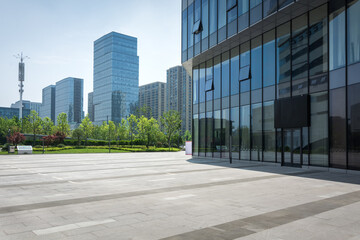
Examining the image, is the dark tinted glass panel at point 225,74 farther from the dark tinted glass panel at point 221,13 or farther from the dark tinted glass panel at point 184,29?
the dark tinted glass panel at point 184,29

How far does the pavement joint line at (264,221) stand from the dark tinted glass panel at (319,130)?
9.06 m

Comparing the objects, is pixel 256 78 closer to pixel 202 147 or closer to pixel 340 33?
pixel 340 33

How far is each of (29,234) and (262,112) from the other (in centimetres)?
1955

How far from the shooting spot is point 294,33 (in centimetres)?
2045

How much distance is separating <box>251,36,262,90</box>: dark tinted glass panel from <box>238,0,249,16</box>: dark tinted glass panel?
2.41 meters

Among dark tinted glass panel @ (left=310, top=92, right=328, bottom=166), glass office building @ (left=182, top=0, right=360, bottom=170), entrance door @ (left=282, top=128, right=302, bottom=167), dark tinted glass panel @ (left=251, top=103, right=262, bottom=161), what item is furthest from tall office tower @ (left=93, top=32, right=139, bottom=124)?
dark tinted glass panel @ (left=310, top=92, right=328, bottom=166)

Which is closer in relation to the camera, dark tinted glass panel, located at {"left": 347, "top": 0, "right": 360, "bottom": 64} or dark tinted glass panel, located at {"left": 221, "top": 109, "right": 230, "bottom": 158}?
dark tinted glass panel, located at {"left": 347, "top": 0, "right": 360, "bottom": 64}

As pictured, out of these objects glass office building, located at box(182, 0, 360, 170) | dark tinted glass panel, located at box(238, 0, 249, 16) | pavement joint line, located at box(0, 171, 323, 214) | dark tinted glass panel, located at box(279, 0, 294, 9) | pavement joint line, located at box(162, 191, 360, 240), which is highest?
dark tinted glass panel, located at box(238, 0, 249, 16)

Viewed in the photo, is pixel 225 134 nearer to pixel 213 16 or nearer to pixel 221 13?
pixel 221 13

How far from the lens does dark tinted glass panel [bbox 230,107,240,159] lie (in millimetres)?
25312

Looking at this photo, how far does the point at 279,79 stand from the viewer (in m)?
21.3

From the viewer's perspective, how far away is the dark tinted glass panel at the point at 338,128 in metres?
16.5

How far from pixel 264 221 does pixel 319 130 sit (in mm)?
13164

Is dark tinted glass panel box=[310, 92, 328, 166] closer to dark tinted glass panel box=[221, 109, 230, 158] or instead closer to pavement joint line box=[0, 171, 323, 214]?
pavement joint line box=[0, 171, 323, 214]
